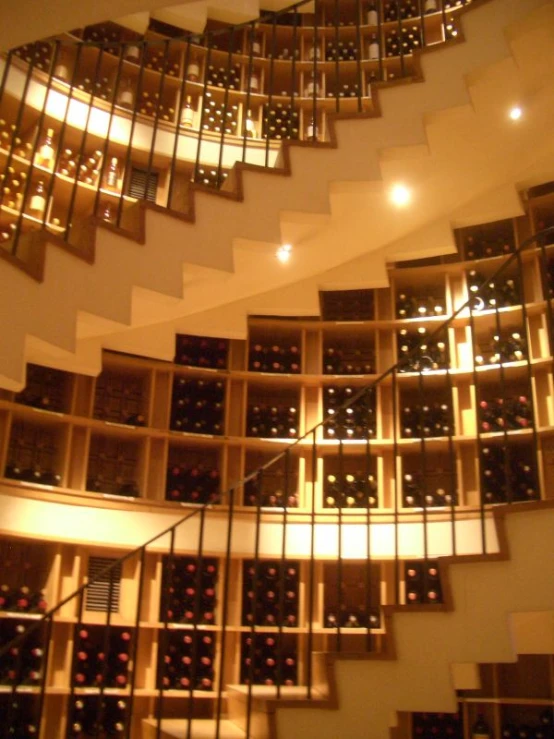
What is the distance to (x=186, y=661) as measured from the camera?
5.57m

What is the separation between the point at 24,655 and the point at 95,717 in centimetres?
61

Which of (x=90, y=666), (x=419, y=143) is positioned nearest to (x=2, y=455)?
(x=90, y=666)

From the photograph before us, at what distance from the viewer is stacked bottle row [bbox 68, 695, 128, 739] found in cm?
516

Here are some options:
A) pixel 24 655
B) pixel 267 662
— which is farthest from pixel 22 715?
pixel 267 662

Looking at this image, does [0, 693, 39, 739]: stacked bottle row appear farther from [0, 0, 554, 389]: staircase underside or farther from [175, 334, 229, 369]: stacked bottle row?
[175, 334, 229, 369]: stacked bottle row

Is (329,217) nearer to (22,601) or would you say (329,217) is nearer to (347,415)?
(347,415)

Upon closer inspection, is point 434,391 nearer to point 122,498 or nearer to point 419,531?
point 419,531

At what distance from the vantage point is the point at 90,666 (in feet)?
17.6

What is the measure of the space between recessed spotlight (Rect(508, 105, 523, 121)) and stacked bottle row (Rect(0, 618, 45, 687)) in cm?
438

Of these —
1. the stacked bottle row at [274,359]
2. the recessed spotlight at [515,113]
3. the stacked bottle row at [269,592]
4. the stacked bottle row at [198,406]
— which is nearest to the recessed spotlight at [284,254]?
the stacked bottle row at [274,359]

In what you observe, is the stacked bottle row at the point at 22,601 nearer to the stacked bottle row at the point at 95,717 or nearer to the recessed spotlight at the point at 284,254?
the stacked bottle row at the point at 95,717

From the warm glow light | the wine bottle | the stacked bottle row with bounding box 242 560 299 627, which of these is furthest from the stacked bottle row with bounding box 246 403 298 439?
the wine bottle

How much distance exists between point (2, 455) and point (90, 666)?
151 centimetres

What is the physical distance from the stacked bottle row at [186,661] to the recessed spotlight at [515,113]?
3911mm
